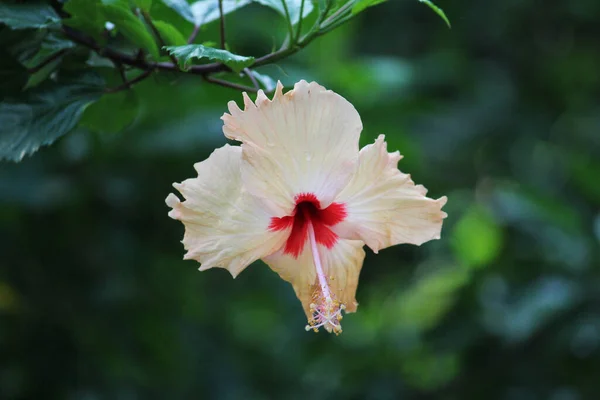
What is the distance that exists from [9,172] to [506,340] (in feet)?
5.71

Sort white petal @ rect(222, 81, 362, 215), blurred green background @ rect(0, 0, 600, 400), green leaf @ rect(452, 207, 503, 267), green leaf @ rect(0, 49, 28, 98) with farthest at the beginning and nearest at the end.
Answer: green leaf @ rect(452, 207, 503, 267)
blurred green background @ rect(0, 0, 600, 400)
green leaf @ rect(0, 49, 28, 98)
white petal @ rect(222, 81, 362, 215)

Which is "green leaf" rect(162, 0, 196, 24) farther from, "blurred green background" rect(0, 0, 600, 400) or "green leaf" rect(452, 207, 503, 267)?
"green leaf" rect(452, 207, 503, 267)

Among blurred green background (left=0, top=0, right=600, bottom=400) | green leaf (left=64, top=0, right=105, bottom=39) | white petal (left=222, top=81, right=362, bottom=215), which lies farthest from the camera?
blurred green background (left=0, top=0, right=600, bottom=400)

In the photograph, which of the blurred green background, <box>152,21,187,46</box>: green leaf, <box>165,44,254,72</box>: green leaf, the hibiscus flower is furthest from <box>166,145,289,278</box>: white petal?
the blurred green background

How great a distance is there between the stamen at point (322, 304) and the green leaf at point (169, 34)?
1.14 ft

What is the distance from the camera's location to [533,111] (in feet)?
15.3

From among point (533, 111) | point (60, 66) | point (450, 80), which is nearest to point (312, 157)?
point (60, 66)

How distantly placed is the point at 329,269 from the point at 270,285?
255cm

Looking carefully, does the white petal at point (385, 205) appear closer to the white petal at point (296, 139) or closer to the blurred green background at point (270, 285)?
the white petal at point (296, 139)

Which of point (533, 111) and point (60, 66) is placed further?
point (533, 111)

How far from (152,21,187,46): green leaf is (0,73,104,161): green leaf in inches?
6.5

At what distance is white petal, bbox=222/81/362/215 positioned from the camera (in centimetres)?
111

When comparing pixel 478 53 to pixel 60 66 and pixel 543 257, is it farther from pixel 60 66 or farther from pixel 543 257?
pixel 60 66

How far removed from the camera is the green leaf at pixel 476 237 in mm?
3123
